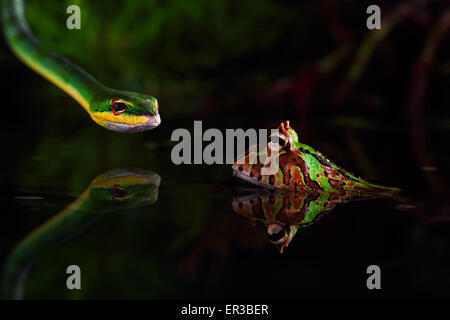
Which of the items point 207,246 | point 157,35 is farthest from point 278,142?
point 157,35

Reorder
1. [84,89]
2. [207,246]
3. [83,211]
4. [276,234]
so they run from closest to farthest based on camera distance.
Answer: [207,246] → [276,234] → [83,211] → [84,89]

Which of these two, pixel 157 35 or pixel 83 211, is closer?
pixel 83 211

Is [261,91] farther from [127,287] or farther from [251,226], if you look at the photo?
[127,287]

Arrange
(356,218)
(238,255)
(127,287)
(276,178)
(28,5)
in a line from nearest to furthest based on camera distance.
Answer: (127,287)
(238,255)
(356,218)
(276,178)
(28,5)

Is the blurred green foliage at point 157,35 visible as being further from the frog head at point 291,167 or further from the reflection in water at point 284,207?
the reflection in water at point 284,207

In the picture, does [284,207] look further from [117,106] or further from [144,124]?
[117,106]

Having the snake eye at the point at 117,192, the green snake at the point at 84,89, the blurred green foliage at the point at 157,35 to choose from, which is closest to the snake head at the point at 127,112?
the green snake at the point at 84,89

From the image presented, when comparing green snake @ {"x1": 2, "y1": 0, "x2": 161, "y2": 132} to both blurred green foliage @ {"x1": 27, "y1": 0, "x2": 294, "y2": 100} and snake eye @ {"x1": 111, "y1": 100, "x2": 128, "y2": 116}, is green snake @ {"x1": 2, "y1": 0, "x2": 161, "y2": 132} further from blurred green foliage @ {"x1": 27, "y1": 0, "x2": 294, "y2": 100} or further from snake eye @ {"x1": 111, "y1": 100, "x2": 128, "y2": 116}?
blurred green foliage @ {"x1": 27, "y1": 0, "x2": 294, "y2": 100}

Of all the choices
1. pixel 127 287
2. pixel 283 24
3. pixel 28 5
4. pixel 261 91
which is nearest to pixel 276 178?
pixel 127 287
